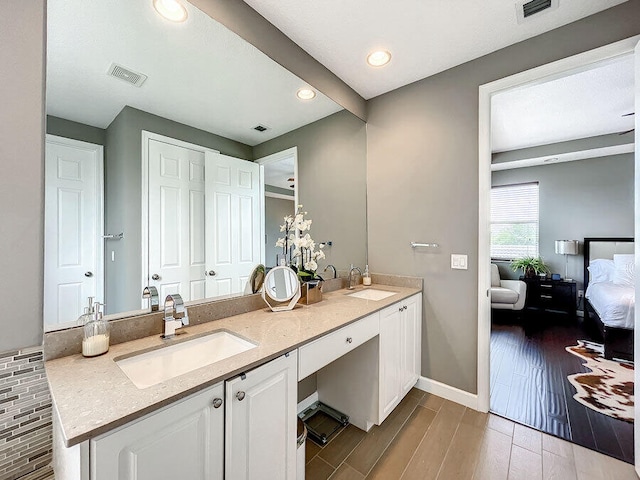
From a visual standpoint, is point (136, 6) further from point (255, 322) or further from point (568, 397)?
point (568, 397)

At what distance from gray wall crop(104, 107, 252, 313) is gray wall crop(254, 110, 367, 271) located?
2.98ft

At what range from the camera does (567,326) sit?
152 inches

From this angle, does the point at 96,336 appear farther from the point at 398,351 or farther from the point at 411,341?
the point at 411,341

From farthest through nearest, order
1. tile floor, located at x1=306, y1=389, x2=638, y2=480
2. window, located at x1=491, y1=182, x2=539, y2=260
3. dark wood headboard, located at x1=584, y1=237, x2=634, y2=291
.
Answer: window, located at x1=491, y1=182, x2=539, y2=260 < dark wood headboard, located at x1=584, y1=237, x2=634, y2=291 < tile floor, located at x1=306, y1=389, x2=638, y2=480

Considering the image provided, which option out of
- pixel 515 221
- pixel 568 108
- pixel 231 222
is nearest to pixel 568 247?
pixel 515 221

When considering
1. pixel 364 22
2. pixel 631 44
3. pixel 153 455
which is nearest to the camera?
pixel 153 455

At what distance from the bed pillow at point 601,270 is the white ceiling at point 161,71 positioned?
16.2 feet


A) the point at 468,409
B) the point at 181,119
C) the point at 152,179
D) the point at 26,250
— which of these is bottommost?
the point at 468,409

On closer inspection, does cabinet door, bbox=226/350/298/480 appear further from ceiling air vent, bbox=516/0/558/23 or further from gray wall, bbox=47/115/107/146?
ceiling air vent, bbox=516/0/558/23

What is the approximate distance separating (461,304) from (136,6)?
103 inches

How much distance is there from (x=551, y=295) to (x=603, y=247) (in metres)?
1.03

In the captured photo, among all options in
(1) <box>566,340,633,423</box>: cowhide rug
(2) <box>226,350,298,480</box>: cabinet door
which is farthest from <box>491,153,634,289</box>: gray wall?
(2) <box>226,350,298,480</box>: cabinet door

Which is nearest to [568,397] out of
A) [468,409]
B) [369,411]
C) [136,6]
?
[468,409]

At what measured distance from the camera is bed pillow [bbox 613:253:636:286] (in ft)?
11.7
